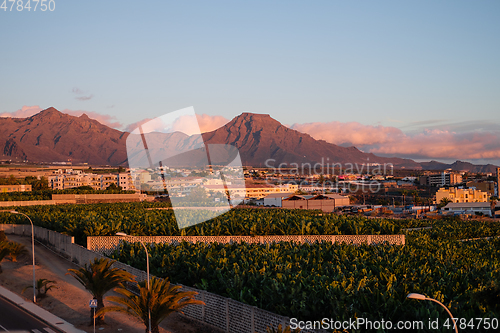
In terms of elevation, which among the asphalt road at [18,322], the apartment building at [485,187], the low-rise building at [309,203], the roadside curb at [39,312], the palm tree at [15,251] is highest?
the palm tree at [15,251]

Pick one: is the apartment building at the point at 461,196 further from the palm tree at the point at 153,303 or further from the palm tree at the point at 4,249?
the palm tree at the point at 153,303

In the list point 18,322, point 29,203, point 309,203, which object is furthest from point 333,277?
point 29,203

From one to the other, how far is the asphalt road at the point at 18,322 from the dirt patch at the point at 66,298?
3.57 feet

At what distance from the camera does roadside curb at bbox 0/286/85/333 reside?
1755cm

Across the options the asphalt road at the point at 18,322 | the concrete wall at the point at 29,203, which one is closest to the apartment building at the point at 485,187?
the concrete wall at the point at 29,203

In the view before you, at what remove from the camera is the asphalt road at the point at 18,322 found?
17094 mm

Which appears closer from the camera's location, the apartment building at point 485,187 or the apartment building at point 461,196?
the apartment building at point 461,196

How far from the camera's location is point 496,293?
43.0 feet

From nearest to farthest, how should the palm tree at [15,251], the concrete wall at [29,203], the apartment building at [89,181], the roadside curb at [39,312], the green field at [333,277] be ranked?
the green field at [333,277]
the roadside curb at [39,312]
the palm tree at [15,251]
the concrete wall at [29,203]
the apartment building at [89,181]

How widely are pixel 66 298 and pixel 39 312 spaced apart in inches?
84.8

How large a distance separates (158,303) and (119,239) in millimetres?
13725

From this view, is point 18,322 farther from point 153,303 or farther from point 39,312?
point 153,303

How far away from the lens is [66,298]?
866 inches

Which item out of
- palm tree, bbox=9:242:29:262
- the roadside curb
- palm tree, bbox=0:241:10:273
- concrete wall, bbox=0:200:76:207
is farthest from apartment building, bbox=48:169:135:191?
the roadside curb
